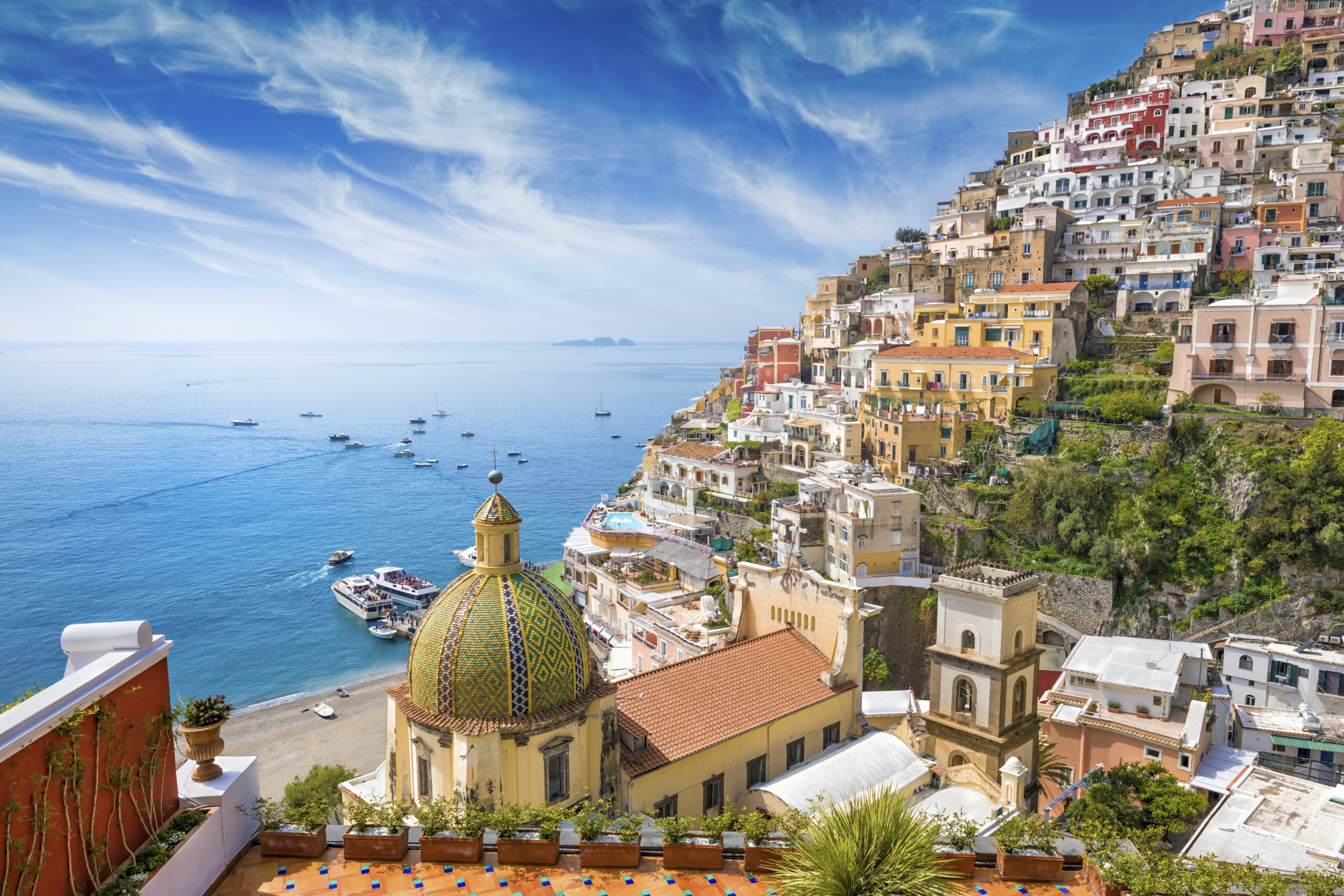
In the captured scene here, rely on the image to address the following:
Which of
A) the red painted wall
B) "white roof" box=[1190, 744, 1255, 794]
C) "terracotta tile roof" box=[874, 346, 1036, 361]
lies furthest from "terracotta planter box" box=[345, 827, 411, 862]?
"terracotta tile roof" box=[874, 346, 1036, 361]

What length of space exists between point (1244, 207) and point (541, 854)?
65.0m

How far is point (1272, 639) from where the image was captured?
30.0 meters

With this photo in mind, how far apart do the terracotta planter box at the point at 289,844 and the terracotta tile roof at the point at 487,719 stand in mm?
3847

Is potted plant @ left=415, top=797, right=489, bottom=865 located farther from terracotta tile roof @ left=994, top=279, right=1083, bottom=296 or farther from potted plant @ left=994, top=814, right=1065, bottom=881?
terracotta tile roof @ left=994, top=279, right=1083, bottom=296

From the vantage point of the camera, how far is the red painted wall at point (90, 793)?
6.14 metres

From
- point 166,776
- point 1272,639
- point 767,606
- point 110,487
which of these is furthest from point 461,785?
point 110,487

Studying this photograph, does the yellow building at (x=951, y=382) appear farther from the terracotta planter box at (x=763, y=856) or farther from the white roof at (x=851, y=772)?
the terracotta planter box at (x=763, y=856)

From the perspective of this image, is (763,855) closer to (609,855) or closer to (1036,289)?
(609,855)

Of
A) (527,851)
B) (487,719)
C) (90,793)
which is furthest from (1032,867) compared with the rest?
(90,793)

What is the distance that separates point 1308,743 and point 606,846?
2530cm

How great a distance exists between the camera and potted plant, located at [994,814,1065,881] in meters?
9.16

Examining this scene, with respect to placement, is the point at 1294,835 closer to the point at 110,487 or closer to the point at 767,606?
the point at 767,606

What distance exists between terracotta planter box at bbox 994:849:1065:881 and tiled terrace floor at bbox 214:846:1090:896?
9 cm

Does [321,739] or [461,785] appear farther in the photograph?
[321,739]
